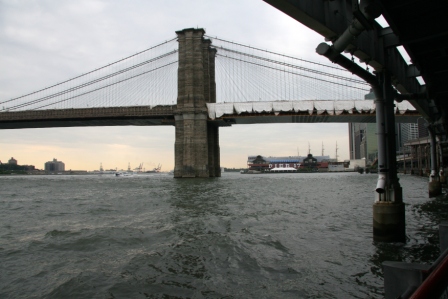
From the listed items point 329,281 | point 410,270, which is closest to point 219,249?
point 329,281

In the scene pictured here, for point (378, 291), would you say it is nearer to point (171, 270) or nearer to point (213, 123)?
point (171, 270)

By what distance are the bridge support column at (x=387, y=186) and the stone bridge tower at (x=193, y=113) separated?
46031 millimetres

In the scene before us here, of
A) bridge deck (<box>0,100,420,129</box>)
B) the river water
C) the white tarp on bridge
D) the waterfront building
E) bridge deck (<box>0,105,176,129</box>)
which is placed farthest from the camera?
the waterfront building

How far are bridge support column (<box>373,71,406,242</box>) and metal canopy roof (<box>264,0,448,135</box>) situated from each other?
3.68 feet

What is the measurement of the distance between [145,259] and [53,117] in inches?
2457

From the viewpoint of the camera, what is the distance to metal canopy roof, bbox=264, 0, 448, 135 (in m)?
7.21

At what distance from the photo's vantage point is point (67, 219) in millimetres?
12570

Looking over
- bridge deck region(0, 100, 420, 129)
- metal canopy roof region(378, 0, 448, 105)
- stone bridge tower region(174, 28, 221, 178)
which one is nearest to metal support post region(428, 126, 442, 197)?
metal canopy roof region(378, 0, 448, 105)

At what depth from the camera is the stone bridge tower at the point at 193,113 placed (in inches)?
2186

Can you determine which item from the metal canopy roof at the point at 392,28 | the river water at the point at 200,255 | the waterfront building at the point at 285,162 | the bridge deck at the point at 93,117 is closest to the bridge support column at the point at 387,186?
the river water at the point at 200,255

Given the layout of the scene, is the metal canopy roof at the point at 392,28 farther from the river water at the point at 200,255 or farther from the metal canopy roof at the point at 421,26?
the river water at the point at 200,255

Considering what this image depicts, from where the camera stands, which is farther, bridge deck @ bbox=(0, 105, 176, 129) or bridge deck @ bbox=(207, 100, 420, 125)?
bridge deck @ bbox=(0, 105, 176, 129)

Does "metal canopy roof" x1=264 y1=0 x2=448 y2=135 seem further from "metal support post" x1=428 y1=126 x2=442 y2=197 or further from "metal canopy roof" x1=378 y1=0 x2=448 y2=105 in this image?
"metal support post" x1=428 y1=126 x2=442 y2=197

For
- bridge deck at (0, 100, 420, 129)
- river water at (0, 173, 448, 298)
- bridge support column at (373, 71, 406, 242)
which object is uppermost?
bridge deck at (0, 100, 420, 129)
